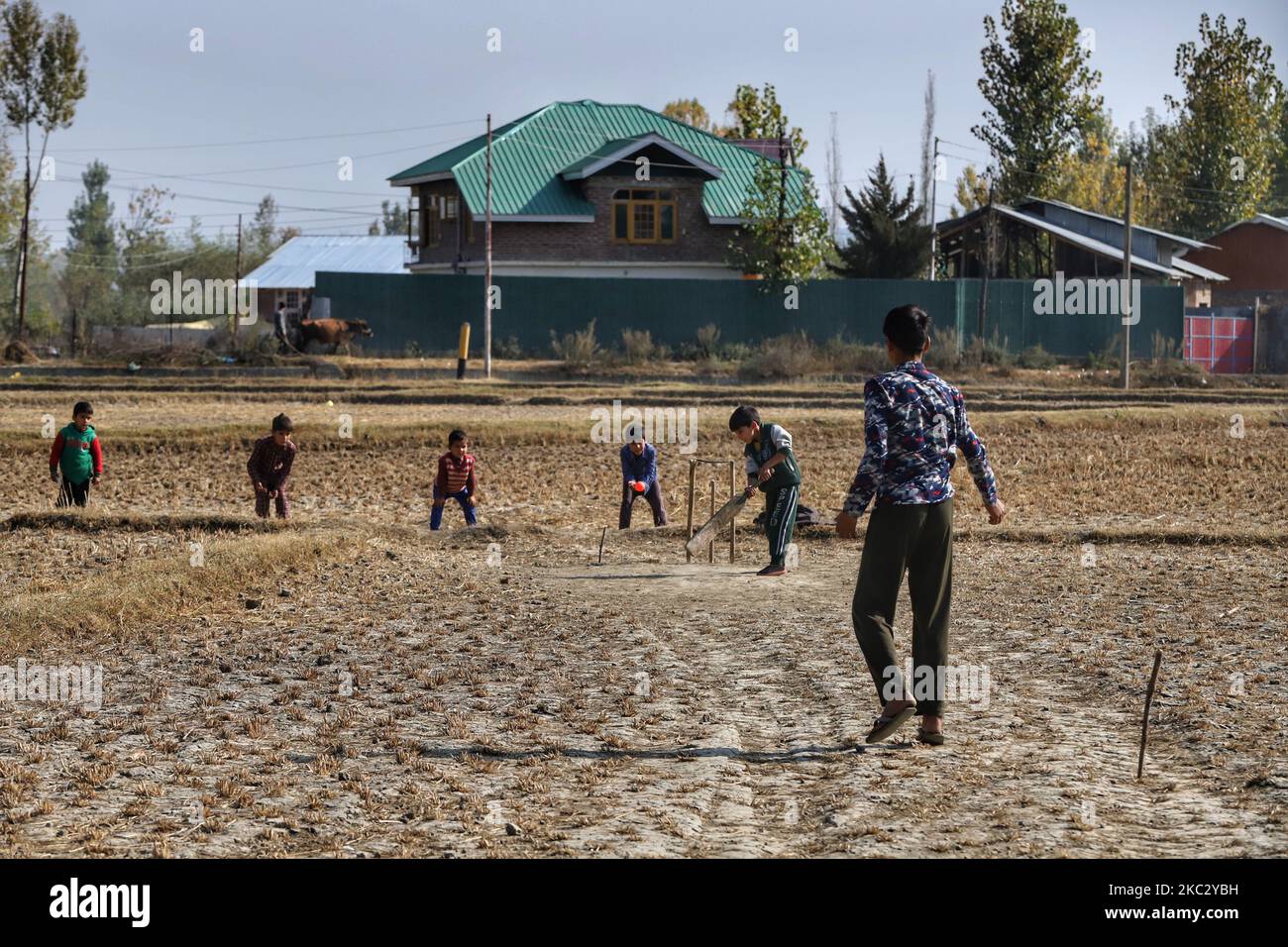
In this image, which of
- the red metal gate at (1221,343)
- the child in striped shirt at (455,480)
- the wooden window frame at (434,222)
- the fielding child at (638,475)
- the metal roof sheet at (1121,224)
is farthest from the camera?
the metal roof sheet at (1121,224)

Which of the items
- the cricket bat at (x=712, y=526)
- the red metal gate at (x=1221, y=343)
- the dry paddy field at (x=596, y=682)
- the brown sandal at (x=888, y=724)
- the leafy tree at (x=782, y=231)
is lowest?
the dry paddy field at (x=596, y=682)

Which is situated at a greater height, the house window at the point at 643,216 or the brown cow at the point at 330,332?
the house window at the point at 643,216

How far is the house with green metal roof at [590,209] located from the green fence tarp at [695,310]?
4.21 meters

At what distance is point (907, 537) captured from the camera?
23.6ft

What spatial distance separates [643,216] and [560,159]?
3662 mm

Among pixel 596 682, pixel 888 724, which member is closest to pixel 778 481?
pixel 596 682

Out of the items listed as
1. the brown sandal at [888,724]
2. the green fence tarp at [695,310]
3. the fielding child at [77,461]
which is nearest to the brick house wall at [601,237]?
the green fence tarp at [695,310]

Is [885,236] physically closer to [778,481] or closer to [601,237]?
[601,237]

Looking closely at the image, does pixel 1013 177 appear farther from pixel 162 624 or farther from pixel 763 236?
pixel 162 624

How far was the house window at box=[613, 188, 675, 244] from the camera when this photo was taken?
4856cm

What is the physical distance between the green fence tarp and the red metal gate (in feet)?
3.24

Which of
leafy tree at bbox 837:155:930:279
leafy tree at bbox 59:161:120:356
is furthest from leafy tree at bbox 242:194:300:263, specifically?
leafy tree at bbox 837:155:930:279

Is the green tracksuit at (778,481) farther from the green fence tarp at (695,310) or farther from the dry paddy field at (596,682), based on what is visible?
the green fence tarp at (695,310)

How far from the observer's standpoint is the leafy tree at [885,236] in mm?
49219
